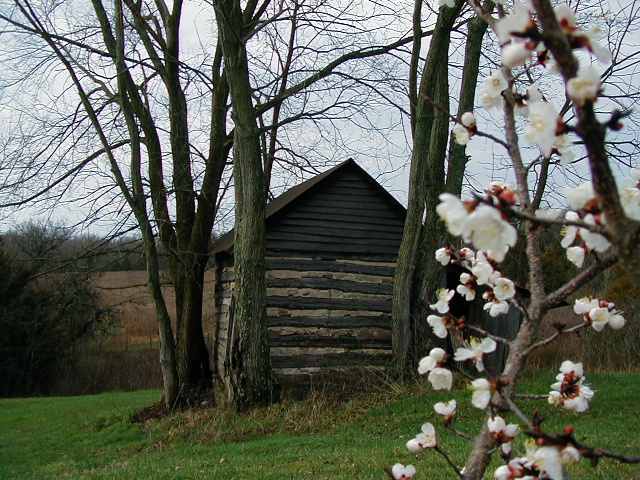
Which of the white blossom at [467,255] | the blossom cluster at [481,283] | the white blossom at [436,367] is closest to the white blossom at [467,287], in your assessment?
the blossom cluster at [481,283]

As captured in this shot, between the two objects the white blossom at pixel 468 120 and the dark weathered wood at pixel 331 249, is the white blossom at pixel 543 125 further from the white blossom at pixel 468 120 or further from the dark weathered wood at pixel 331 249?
the dark weathered wood at pixel 331 249

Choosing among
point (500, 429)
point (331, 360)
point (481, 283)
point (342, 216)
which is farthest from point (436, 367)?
point (342, 216)

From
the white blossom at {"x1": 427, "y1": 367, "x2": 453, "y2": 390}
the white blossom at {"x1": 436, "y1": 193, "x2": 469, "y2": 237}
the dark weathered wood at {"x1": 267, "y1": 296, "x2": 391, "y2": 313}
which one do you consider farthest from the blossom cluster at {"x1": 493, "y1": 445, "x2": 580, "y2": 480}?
the dark weathered wood at {"x1": 267, "y1": 296, "x2": 391, "y2": 313}

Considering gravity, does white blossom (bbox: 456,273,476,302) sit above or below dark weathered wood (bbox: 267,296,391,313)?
above

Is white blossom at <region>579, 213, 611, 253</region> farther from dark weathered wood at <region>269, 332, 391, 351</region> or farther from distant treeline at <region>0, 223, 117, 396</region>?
distant treeline at <region>0, 223, 117, 396</region>

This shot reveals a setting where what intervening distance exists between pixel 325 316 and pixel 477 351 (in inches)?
389

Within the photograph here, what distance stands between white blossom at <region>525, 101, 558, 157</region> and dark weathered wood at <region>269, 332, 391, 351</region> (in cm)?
1045

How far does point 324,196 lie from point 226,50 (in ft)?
10.1

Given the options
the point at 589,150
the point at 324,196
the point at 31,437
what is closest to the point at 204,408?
the point at 31,437

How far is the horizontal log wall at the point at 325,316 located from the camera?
38.9 feet

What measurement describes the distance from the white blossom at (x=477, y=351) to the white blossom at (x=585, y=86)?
0.98 metres

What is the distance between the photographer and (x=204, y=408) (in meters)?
12.1

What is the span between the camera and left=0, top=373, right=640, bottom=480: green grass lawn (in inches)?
256

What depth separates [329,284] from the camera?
1210cm
